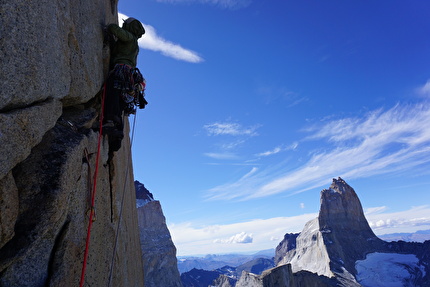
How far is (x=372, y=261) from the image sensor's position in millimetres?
99062

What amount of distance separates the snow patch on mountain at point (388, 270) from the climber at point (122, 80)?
103 metres

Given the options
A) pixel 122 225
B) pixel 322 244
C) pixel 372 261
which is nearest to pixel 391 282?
pixel 372 261

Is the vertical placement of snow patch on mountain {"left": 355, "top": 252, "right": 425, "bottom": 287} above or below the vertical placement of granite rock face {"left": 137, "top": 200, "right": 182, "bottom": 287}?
below

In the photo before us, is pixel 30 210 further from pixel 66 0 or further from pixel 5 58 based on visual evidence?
pixel 66 0

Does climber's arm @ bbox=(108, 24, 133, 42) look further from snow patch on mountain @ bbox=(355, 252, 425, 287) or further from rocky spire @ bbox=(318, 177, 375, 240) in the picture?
rocky spire @ bbox=(318, 177, 375, 240)

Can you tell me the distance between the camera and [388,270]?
9494cm

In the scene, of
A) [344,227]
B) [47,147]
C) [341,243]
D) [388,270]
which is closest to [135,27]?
[47,147]

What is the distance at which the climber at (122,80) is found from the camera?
5546mm

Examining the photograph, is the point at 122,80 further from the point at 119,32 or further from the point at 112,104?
the point at 119,32

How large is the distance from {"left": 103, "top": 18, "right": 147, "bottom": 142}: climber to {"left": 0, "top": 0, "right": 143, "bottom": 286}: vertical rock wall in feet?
1.89

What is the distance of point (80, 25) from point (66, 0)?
649 millimetres

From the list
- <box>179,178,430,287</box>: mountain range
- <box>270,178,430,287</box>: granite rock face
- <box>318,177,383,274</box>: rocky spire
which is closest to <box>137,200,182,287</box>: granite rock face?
<box>179,178,430,287</box>: mountain range

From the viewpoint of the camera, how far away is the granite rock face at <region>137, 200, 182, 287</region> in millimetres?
78688

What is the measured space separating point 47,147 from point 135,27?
13.4ft
